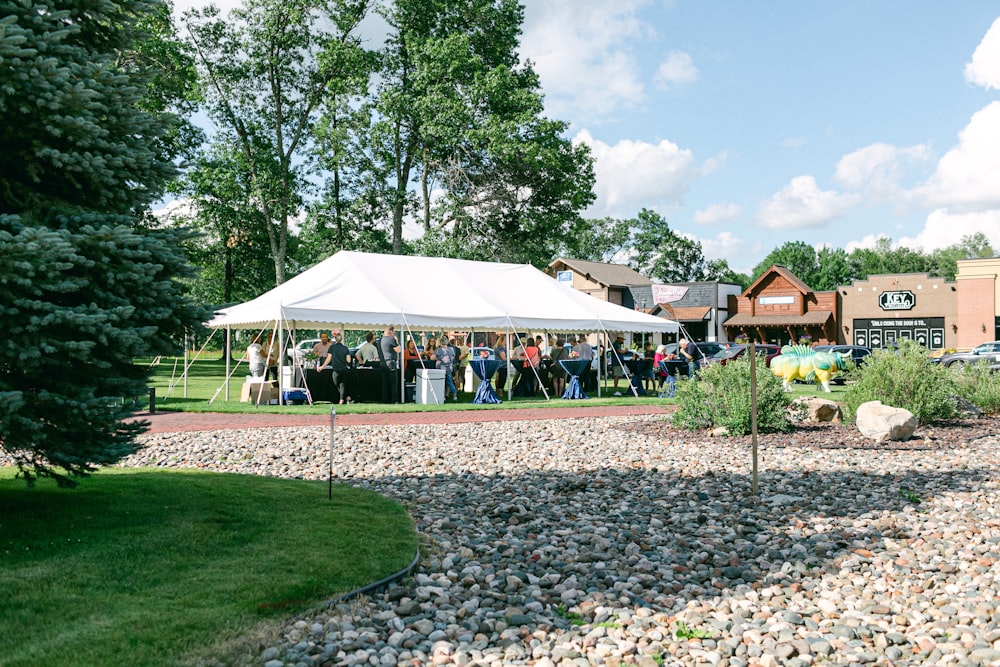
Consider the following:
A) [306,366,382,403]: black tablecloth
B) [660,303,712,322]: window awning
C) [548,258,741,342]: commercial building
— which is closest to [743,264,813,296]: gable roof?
[548,258,741,342]: commercial building

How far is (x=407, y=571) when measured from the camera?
5188mm

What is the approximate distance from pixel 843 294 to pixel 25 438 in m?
57.6

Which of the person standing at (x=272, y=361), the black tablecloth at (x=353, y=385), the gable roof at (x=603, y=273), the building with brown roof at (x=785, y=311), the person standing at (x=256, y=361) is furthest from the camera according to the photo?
the gable roof at (x=603, y=273)

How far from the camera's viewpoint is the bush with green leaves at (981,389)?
14.3m

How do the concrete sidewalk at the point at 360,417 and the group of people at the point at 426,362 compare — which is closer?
the concrete sidewalk at the point at 360,417

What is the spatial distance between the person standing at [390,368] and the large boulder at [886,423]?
34.3 feet

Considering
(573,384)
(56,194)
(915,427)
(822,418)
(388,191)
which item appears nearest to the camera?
(56,194)

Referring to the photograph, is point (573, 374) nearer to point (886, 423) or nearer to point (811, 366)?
point (811, 366)

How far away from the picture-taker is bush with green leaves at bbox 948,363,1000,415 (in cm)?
1434

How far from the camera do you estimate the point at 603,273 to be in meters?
62.7

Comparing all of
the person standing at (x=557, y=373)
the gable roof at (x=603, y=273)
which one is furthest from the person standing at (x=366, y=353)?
the gable roof at (x=603, y=273)

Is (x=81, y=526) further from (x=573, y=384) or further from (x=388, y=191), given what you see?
(x=388, y=191)

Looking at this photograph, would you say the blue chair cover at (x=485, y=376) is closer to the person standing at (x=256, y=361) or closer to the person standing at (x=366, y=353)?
the person standing at (x=366, y=353)

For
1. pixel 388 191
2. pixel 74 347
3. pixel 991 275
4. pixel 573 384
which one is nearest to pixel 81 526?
pixel 74 347
